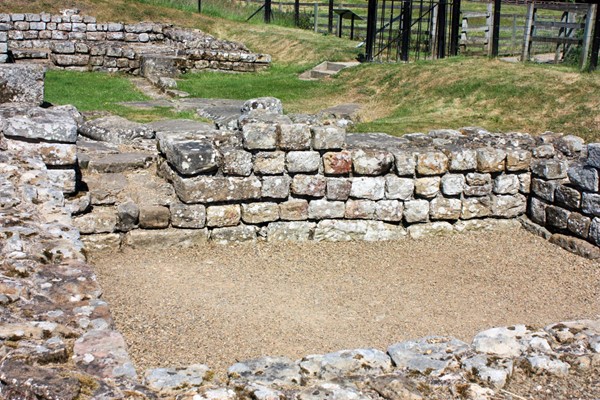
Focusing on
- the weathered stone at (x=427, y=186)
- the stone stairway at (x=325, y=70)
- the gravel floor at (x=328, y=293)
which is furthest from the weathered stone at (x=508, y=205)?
the stone stairway at (x=325, y=70)

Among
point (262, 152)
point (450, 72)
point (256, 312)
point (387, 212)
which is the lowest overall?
point (256, 312)

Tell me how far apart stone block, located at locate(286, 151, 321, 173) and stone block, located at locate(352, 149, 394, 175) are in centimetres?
46

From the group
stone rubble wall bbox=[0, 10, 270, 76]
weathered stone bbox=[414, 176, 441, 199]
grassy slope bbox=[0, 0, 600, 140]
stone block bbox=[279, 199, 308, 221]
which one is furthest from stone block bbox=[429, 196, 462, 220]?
stone rubble wall bbox=[0, 10, 270, 76]

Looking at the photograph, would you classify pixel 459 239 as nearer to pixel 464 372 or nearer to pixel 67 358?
pixel 464 372

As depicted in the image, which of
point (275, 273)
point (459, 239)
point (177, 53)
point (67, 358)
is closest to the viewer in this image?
point (67, 358)

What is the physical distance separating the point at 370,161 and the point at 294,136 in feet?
3.19

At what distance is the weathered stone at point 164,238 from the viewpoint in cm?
834

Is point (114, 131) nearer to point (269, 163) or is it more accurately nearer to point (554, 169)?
point (269, 163)

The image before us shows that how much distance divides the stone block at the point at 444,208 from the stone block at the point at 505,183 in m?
0.54

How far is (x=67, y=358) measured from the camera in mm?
4172

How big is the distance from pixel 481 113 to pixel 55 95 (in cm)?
882

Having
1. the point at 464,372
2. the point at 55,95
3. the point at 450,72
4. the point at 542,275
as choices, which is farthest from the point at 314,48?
the point at 464,372

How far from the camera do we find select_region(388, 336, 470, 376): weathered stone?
472 cm

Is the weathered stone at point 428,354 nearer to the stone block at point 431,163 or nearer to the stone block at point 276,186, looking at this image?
the stone block at point 276,186
